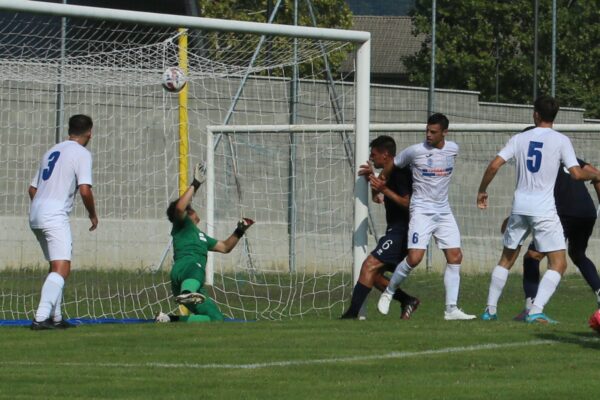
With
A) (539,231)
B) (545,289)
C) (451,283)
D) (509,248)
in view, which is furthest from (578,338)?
(451,283)

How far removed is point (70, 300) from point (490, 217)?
371 inches

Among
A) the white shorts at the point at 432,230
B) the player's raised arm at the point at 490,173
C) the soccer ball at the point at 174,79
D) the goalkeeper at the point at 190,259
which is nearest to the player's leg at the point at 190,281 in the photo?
the goalkeeper at the point at 190,259

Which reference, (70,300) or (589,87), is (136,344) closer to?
(70,300)

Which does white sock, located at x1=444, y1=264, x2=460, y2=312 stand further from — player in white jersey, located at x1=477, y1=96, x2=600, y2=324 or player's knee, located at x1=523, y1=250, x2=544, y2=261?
player in white jersey, located at x1=477, y1=96, x2=600, y2=324

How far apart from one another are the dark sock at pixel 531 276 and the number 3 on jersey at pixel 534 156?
1.45m

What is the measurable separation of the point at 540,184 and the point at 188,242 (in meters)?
3.77

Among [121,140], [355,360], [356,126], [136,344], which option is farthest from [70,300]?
[355,360]

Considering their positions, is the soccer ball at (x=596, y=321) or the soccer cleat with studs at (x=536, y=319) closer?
the soccer ball at (x=596, y=321)

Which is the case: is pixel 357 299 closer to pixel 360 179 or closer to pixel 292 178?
pixel 360 179

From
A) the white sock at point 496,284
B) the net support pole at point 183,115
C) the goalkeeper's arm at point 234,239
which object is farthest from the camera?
the net support pole at point 183,115

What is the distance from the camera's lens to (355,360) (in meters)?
10.3

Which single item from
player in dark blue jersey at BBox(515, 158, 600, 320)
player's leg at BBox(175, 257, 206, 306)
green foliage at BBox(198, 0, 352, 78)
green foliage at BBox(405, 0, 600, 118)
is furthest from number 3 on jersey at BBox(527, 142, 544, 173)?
green foliage at BBox(405, 0, 600, 118)

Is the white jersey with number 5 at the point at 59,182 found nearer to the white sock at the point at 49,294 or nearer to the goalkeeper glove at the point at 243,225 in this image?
the white sock at the point at 49,294

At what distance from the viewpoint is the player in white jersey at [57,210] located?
41.6 feet
